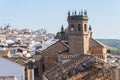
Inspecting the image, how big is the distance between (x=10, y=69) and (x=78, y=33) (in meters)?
15.2

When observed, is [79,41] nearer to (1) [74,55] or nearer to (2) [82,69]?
(1) [74,55]

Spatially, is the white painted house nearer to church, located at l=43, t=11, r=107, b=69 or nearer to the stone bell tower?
church, located at l=43, t=11, r=107, b=69

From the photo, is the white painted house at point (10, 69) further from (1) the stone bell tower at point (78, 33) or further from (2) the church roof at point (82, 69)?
(1) the stone bell tower at point (78, 33)

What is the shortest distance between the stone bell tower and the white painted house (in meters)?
14.2

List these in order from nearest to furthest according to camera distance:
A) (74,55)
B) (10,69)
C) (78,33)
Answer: (10,69)
(74,55)
(78,33)

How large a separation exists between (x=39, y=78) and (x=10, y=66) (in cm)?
1598

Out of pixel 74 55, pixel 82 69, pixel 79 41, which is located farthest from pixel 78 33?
pixel 82 69

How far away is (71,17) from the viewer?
44.5m

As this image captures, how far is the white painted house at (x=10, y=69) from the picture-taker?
31.1 meters

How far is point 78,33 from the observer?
4516 cm

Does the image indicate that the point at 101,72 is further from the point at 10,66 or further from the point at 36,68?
the point at 36,68

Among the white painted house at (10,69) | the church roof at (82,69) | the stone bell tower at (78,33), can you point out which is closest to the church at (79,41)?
the stone bell tower at (78,33)

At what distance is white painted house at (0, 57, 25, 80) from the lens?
31141 millimetres

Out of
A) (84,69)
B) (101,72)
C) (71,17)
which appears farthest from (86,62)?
(71,17)
